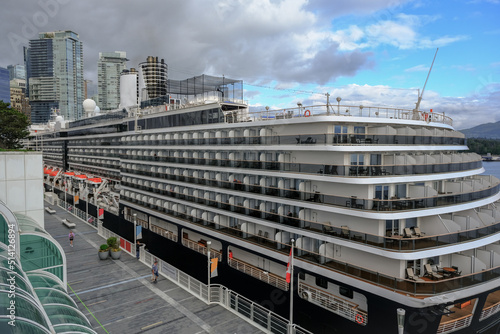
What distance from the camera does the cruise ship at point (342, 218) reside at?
52.1 ft

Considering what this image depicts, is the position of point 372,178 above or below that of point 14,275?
above

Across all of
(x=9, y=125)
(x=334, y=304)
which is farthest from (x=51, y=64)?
(x=334, y=304)

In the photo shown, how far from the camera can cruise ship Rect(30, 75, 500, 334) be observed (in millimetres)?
15891

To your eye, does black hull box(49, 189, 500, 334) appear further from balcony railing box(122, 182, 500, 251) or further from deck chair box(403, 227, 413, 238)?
deck chair box(403, 227, 413, 238)

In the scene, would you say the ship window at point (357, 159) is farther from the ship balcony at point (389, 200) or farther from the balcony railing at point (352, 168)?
the ship balcony at point (389, 200)

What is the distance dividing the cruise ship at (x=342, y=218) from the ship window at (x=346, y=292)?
5 cm

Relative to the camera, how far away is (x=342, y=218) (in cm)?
1870

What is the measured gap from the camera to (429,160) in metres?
20.3

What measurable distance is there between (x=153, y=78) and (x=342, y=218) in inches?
1662

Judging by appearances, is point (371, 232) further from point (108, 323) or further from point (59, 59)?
point (59, 59)

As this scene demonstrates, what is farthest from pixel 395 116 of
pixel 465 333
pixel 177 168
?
pixel 177 168

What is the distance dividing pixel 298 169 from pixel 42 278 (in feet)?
46.5

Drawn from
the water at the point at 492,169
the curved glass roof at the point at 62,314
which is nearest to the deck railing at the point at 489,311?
the curved glass roof at the point at 62,314

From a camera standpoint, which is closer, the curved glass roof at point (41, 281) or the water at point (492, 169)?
the curved glass roof at point (41, 281)
